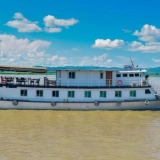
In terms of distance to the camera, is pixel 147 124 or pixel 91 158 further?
pixel 147 124

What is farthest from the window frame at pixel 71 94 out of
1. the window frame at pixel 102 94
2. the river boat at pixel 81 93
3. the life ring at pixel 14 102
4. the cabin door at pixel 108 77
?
the life ring at pixel 14 102

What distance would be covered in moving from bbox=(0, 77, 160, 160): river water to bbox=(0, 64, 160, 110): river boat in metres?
1.03

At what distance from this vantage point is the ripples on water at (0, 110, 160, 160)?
44.2ft

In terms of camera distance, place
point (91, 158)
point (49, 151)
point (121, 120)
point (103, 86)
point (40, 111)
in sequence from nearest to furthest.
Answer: point (91, 158)
point (49, 151)
point (121, 120)
point (40, 111)
point (103, 86)

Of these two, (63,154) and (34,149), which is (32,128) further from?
(63,154)

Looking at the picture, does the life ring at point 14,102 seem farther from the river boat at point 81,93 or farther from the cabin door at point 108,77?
the cabin door at point 108,77

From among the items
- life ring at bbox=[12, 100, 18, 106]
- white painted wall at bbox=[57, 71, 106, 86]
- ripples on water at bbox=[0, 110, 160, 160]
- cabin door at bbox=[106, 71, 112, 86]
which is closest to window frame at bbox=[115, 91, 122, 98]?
cabin door at bbox=[106, 71, 112, 86]

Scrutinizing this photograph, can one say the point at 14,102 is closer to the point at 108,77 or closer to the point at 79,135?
the point at 108,77

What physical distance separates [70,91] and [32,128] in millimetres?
8283

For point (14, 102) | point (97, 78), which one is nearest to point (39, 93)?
point (14, 102)

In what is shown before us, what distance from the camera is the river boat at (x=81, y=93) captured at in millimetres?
26047

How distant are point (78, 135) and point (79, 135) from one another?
6 centimetres

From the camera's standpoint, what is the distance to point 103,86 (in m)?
27.0

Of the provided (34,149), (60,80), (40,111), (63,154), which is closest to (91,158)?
(63,154)
